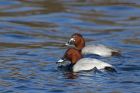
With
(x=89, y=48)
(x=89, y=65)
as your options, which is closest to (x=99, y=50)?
(x=89, y=48)

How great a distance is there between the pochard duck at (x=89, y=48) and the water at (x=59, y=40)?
223mm

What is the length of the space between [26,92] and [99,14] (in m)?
9.41

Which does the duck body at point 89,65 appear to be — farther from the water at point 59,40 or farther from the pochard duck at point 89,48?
the pochard duck at point 89,48

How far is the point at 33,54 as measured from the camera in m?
17.0

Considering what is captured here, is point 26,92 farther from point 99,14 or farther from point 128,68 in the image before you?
point 99,14

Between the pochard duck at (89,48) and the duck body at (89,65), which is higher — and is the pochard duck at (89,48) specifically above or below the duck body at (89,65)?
above

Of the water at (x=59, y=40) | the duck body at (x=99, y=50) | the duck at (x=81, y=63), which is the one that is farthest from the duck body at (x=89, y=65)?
the duck body at (x=99, y=50)

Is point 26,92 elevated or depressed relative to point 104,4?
depressed

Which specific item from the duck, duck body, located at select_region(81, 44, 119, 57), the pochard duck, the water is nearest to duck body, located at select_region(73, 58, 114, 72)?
the duck

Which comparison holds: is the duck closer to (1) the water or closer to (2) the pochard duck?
(1) the water

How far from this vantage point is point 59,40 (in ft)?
63.1

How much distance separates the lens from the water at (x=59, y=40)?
45.1 feet

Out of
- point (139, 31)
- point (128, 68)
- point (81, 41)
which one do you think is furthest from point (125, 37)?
point (128, 68)

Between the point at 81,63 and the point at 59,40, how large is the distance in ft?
14.0
